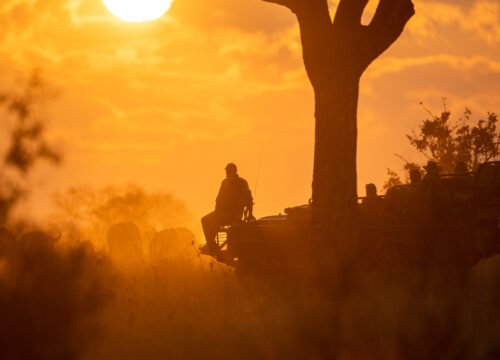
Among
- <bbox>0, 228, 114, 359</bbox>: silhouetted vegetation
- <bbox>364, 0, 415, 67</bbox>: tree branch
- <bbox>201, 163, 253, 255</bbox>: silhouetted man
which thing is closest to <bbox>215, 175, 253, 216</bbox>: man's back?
<bbox>201, 163, 253, 255</bbox>: silhouetted man

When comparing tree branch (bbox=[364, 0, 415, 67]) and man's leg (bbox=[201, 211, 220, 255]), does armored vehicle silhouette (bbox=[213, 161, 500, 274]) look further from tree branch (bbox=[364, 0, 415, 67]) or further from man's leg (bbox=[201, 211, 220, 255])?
man's leg (bbox=[201, 211, 220, 255])

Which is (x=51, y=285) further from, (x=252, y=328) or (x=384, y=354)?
(x=384, y=354)

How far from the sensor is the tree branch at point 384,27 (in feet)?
53.8

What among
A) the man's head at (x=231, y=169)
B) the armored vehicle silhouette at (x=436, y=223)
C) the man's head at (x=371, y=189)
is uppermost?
the man's head at (x=231, y=169)

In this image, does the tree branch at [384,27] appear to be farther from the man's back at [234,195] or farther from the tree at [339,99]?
the man's back at [234,195]

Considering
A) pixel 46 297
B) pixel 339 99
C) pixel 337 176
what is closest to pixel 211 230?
pixel 337 176

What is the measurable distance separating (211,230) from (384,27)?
633 cm

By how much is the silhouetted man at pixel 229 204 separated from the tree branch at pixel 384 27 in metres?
4.81

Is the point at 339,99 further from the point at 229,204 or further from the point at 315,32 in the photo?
the point at 229,204

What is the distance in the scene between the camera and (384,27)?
16.4 meters

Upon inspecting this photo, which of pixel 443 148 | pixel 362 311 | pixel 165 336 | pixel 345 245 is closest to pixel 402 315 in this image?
pixel 362 311

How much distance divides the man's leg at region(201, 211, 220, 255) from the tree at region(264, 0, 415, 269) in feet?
15.2

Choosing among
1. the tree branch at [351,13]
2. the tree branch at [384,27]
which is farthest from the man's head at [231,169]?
the tree branch at [351,13]

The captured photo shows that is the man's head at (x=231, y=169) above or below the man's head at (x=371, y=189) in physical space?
above
